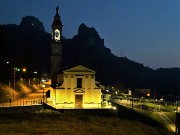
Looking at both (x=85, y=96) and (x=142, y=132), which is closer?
(x=142, y=132)

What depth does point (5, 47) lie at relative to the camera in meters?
64.4

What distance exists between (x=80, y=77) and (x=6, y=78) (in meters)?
16.7

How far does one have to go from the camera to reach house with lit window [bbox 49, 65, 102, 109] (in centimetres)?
5466

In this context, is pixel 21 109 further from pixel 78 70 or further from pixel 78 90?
pixel 78 70

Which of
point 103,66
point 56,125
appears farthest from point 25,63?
point 103,66

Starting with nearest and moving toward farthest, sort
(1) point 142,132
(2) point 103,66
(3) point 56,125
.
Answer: (3) point 56,125 → (1) point 142,132 → (2) point 103,66

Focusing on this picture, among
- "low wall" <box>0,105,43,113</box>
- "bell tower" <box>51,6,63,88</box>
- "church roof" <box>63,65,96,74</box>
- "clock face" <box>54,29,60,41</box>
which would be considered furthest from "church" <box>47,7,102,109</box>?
"clock face" <box>54,29,60,41</box>

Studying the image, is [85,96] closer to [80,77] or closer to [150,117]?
[80,77]

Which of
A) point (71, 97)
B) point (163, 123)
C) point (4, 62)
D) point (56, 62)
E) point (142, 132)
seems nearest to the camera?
point (142, 132)

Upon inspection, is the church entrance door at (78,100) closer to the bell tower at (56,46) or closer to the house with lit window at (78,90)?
the house with lit window at (78,90)

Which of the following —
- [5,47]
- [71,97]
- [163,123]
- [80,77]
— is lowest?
[163,123]

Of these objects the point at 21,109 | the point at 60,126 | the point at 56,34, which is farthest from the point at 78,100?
the point at 60,126

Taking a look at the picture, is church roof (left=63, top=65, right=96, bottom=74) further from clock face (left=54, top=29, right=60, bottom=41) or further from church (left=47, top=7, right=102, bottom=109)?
clock face (left=54, top=29, right=60, bottom=41)

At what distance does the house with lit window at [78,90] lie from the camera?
54.7m
